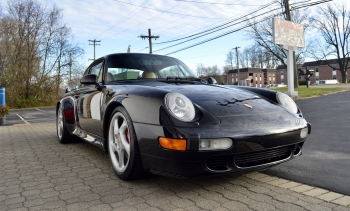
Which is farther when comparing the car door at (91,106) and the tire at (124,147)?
the car door at (91,106)

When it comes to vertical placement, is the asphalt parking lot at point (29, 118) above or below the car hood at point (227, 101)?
below

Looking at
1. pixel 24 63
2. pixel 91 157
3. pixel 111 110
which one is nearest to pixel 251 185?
pixel 111 110

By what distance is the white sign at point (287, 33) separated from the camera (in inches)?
619

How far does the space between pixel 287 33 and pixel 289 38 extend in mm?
310

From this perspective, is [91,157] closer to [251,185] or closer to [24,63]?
[251,185]

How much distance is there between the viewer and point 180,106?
237 centimetres

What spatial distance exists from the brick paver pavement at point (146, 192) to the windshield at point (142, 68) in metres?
1.15

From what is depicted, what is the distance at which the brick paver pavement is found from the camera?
2170mm

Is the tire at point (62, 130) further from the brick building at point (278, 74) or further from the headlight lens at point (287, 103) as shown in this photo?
the brick building at point (278, 74)

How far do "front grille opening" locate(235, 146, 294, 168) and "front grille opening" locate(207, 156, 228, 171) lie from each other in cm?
10

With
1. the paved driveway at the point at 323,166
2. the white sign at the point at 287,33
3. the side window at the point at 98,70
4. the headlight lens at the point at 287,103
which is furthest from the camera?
the white sign at the point at 287,33

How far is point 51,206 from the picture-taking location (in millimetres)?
2236

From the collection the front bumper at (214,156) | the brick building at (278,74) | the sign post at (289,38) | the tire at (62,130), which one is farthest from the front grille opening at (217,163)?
the brick building at (278,74)

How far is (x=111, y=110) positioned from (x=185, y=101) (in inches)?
38.6
